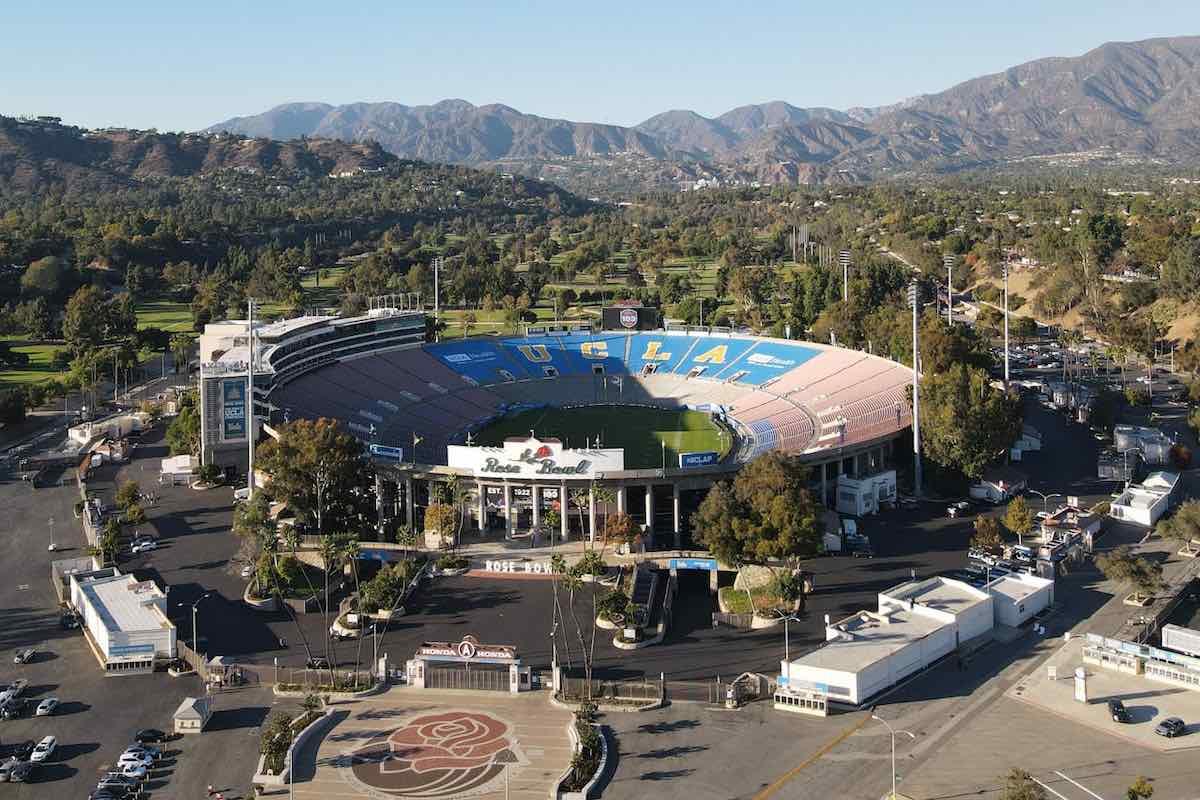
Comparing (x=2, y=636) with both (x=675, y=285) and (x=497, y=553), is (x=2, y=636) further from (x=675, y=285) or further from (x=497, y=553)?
(x=675, y=285)

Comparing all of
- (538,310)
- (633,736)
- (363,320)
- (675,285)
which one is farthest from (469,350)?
(633,736)

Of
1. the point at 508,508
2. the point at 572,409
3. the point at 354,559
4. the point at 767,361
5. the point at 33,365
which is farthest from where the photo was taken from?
the point at 33,365

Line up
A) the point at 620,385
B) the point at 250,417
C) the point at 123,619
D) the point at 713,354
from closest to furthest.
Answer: the point at 123,619, the point at 250,417, the point at 620,385, the point at 713,354

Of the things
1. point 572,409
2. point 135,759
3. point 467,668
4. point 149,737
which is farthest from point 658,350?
point 135,759

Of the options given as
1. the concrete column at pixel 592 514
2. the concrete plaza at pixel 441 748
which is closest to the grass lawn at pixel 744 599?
the concrete column at pixel 592 514

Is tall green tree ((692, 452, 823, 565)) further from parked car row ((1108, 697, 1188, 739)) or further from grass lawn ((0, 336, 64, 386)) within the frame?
grass lawn ((0, 336, 64, 386))

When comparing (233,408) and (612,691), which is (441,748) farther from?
(233,408)

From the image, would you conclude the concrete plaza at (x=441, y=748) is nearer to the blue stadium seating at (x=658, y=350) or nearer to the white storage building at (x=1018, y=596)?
the white storage building at (x=1018, y=596)
